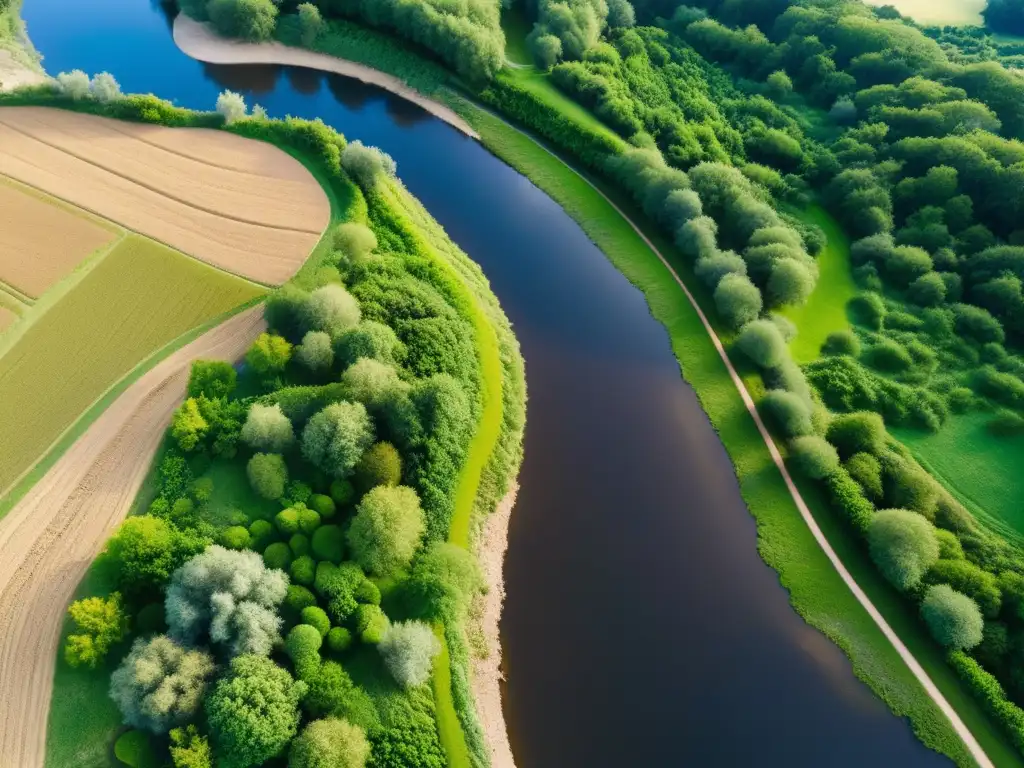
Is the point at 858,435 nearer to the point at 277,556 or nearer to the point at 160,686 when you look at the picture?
the point at 277,556

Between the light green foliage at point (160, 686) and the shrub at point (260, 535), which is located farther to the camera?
the shrub at point (260, 535)

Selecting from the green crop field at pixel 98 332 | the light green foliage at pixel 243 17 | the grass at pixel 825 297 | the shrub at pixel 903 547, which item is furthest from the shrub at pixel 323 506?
the light green foliage at pixel 243 17

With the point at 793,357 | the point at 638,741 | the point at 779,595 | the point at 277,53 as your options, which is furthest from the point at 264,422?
the point at 277,53

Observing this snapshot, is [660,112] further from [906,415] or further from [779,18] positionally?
[906,415]

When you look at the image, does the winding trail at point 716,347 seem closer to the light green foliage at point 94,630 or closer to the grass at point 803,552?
the grass at point 803,552

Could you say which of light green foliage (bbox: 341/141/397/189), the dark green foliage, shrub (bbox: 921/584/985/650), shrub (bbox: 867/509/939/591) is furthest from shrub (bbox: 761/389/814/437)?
light green foliage (bbox: 341/141/397/189)

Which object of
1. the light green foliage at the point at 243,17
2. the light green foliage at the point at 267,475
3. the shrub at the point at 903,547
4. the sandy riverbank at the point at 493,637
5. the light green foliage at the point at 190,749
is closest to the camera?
the light green foliage at the point at 190,749
